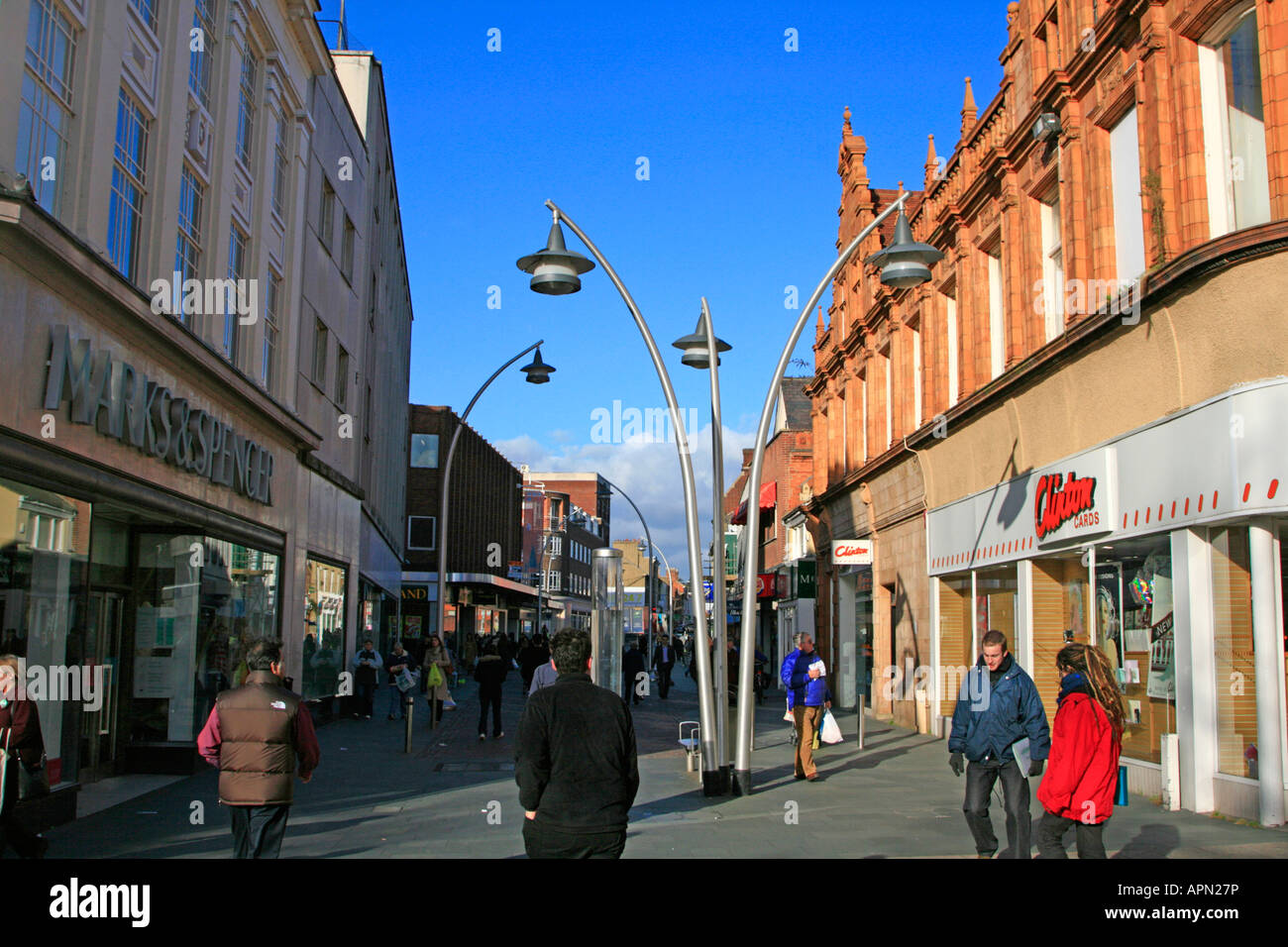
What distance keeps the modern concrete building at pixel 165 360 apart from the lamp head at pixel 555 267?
416 centimetres

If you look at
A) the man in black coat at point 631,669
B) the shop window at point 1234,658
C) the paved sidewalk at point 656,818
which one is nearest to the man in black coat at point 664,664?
the man in black coat at point 631,669

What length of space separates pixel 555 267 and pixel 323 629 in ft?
40.6

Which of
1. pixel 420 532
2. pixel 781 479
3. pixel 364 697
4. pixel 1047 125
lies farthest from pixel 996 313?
pixel 420 532

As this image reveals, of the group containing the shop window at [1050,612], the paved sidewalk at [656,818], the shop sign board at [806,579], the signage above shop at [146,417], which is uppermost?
the signage above shop at [146,417]

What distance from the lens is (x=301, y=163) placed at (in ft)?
69.2

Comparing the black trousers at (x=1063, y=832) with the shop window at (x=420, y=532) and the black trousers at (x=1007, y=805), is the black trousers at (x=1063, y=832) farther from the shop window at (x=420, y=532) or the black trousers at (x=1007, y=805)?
the shop window at (x=420, y=532)

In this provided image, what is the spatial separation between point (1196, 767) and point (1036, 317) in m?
7.63

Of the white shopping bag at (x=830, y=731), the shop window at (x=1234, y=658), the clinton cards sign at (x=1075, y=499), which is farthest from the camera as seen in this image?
the white shopping bag at (x=830, y=731)

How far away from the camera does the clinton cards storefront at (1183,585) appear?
1080 cm

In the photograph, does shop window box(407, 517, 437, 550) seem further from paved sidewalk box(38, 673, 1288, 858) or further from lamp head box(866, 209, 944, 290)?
lamp head box(866, 209, 944, 290)

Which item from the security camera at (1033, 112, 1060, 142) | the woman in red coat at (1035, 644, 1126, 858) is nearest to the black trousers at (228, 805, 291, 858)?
the woman in red coat at (1035, 644, 1126, 858)

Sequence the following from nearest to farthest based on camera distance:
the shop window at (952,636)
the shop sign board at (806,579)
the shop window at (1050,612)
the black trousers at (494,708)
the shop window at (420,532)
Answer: the shop window at (1050,612), the black trousers at (494,708), the shop window at (952,636), the shop sign board at (806,579), the shop window at (420,532)
